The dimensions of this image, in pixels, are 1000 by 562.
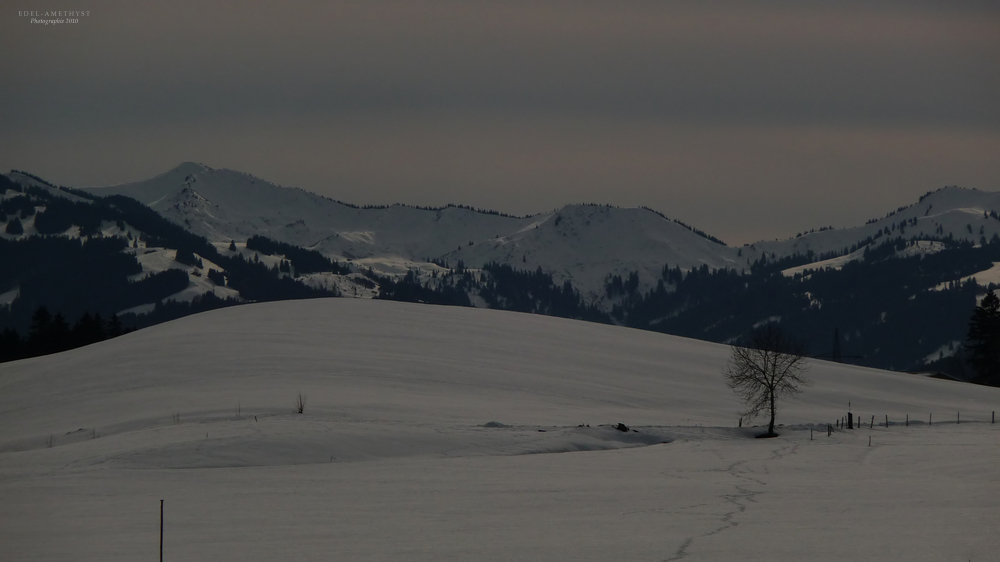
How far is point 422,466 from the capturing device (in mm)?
37062

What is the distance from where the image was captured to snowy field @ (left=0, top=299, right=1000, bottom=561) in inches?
992

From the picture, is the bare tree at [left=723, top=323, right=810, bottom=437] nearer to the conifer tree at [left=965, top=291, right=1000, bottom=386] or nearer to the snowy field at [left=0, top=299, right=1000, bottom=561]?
the snowy field at [left=0, top=299, right=1000, bottom=561]

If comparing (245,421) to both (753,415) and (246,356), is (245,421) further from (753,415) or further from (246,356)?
(753,415)

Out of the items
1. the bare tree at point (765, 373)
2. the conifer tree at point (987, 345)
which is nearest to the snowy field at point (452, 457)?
the bare tree at point (765, 373)

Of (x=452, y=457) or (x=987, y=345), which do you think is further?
(x=987, y=345)

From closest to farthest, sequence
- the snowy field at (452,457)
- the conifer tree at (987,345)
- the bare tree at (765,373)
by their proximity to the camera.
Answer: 1. the snowy field at (452,457)
2. the bare tree at (765,373)
3. the conifer tree at (987,345)

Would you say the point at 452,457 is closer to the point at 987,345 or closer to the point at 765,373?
the point at 765,373

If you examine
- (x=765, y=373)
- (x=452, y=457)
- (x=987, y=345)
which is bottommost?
(x=452, y=457)

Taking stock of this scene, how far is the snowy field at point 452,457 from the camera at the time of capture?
82.6 ft

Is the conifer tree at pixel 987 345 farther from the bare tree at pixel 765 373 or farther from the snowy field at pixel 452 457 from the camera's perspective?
the bare tree at pixel 765 373

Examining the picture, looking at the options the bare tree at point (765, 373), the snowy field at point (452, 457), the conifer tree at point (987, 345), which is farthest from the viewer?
the conifer tree at point (987, 345)

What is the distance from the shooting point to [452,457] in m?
39.8

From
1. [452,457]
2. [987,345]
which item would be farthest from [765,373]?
[987,345]

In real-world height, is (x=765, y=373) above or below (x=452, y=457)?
above
